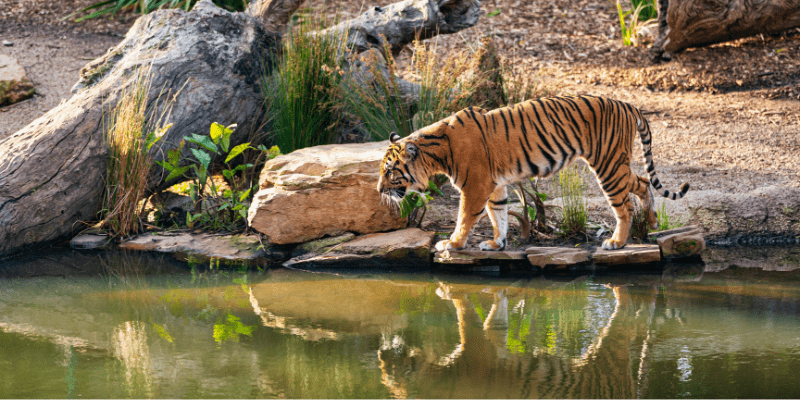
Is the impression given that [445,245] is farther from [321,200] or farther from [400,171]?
[321,200]

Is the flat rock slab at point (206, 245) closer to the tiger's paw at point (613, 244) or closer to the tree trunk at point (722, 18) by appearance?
the tiger's paw at point (613, 244)

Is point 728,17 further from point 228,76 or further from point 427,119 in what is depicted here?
point 228,76

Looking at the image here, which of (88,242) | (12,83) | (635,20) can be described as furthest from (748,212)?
(12,83)

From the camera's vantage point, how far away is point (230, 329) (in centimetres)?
358

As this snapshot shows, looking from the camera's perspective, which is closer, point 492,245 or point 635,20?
point 492,245

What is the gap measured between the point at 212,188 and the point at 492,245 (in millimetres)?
2446

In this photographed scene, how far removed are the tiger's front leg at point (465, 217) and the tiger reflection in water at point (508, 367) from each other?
40.1 inches

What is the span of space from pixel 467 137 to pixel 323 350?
6.13 feet

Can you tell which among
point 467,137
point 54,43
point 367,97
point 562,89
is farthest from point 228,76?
point 54,43

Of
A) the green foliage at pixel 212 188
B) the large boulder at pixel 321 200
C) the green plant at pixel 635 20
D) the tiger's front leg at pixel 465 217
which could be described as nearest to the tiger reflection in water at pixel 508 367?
the tiger's front leg at pixel 465 217

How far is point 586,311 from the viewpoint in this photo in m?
3.81

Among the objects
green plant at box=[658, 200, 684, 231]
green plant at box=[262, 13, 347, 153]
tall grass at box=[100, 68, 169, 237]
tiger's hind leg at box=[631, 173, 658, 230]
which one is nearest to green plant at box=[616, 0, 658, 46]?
green plant at box=[658, 200, 684, 231]

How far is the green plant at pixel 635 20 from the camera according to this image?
31.3ft

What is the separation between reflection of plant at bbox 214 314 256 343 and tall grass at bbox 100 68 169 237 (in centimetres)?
212
